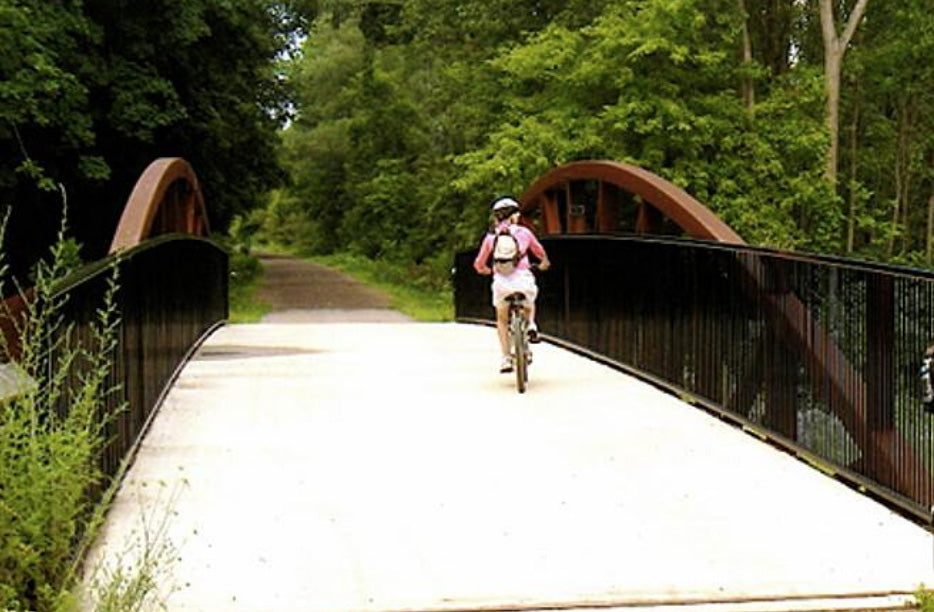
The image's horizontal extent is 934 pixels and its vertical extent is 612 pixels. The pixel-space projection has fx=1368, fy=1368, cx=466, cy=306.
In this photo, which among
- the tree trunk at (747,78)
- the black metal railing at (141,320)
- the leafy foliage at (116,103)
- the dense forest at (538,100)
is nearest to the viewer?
the black metal railing at (141,320)

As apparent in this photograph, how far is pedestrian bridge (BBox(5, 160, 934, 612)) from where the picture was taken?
548 centimetres

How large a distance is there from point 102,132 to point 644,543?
72.6 ft

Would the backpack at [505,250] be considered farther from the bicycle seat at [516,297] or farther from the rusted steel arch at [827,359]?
the rusted steel arch at [827,359]

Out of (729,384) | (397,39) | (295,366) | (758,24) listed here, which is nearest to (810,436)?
(729,384)

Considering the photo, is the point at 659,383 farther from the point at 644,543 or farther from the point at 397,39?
the point at 397,39

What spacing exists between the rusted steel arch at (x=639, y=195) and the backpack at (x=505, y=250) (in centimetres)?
148

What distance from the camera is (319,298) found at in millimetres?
31594

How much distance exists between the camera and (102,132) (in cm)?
2625

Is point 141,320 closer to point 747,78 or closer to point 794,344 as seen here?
point 794,344

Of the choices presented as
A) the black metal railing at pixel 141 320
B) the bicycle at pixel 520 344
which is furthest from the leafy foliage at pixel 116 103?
the bicycle at pixel 520 344

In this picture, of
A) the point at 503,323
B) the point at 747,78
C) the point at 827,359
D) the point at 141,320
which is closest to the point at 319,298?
the point at 747,78

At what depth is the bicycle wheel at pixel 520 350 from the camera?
10.2m

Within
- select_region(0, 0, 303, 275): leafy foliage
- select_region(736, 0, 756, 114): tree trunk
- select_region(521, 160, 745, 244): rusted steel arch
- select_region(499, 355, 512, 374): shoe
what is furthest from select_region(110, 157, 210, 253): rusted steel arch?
select_region(736, 0, 756, 114): tree trunk

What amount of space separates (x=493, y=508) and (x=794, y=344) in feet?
7.73
